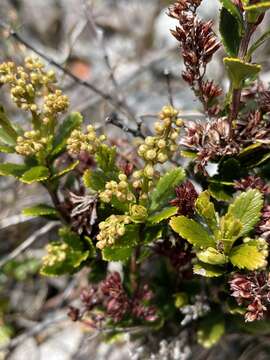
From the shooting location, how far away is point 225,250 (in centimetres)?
144

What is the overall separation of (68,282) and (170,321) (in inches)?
59.1

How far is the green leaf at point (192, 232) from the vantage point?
54.6 inches

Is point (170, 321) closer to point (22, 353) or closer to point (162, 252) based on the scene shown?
point (162, 252)

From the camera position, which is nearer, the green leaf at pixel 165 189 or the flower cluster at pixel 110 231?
the flower cluster at pixel 110 231

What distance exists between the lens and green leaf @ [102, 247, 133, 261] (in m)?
1.51

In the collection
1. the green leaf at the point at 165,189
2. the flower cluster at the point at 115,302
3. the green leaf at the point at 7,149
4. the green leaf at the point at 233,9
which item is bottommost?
the flower cluster at the point at 115,302

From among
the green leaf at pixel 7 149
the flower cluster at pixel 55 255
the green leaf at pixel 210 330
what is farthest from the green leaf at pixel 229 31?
the green leaf at pixel 210 330

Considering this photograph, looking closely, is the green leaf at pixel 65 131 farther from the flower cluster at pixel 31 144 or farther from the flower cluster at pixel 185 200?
the flower cluster at pixel 185 200

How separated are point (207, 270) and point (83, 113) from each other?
245cm

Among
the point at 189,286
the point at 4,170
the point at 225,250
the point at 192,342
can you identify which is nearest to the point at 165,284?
the point at 189,286

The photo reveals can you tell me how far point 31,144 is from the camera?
5.22 feet

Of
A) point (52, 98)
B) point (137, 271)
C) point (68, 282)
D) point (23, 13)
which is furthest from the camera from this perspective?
point (23, 13)

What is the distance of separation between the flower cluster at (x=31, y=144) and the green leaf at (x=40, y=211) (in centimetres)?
22

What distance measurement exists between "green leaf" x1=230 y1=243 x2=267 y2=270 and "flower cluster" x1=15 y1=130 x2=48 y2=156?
72 centimetres
